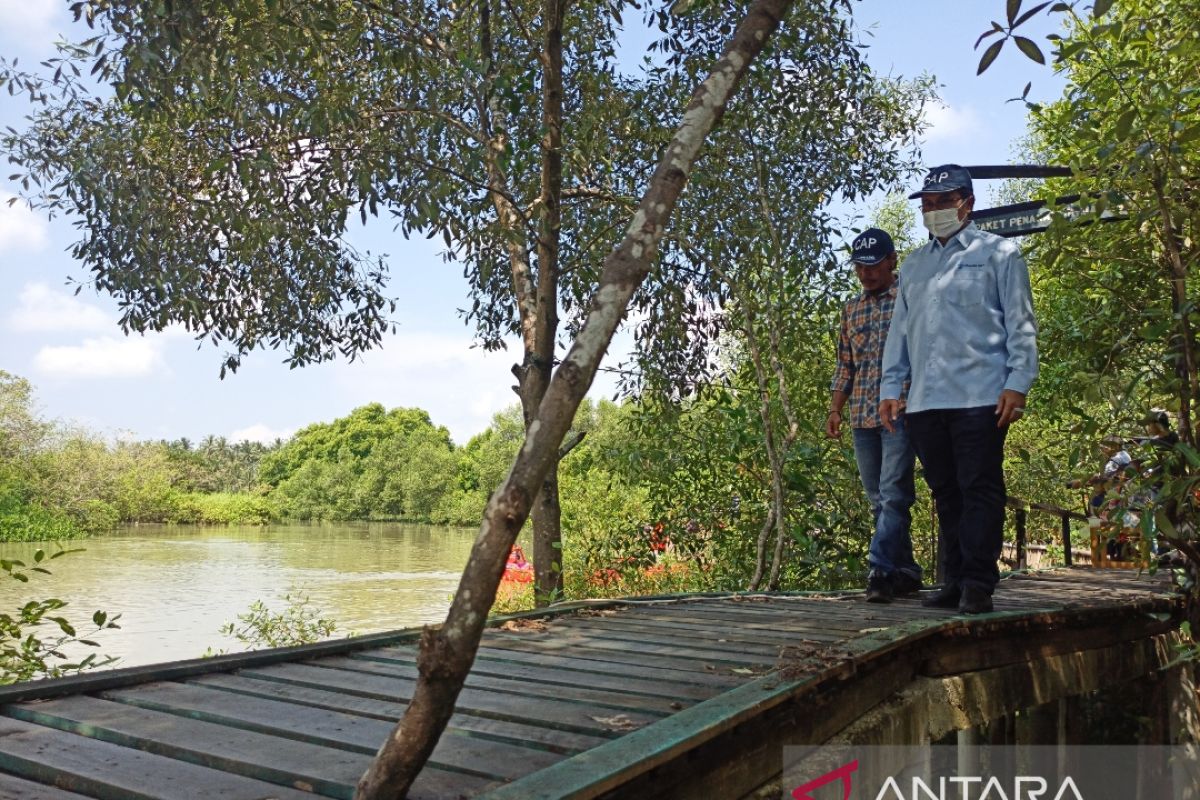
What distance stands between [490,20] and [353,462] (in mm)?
63512

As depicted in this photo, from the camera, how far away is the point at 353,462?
227 feet

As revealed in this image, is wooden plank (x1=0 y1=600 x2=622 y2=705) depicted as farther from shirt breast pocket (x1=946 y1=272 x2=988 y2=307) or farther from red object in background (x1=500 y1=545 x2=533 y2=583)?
red object in background (x1=500 y1=545 x2=533 y2=583)

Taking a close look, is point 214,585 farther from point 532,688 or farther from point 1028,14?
point 1028,14

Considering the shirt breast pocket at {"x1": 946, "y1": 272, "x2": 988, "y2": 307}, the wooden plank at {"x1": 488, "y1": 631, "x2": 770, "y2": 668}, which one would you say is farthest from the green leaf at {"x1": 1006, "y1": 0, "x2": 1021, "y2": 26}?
the shirt breast pocket at {"x1": 946, "y1": 272, "x2": 988, "y2": 307}

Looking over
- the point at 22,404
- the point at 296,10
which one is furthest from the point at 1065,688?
the point at 22,404

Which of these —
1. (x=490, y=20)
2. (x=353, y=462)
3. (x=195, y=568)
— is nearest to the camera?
(x=490, y=20)

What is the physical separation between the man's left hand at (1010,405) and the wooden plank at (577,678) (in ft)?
6.25

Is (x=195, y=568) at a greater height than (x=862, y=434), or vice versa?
(x=862, y=434)

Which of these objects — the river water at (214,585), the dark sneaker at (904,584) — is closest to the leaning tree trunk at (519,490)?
the dark sneaker at (904,584)

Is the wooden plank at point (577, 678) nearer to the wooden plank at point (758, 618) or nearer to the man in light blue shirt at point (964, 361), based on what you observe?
the wooden plank at point (758, 618)

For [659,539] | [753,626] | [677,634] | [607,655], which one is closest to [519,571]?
[659,539]

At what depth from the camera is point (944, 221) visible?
4660 millimetres

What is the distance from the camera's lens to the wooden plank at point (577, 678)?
3055 millimetres

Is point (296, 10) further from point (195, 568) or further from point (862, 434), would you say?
point (195, 568)
